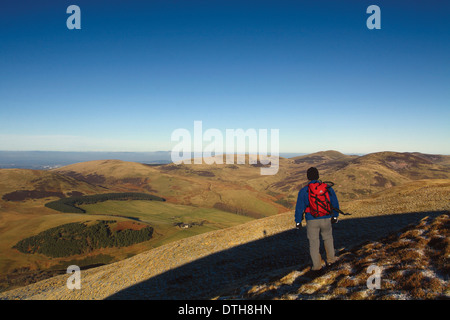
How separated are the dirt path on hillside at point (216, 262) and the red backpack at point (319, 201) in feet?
24.8

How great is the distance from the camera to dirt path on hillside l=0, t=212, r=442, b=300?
1848cm

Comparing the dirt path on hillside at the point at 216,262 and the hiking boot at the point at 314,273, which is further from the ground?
the hiking boot at the point at 314,273

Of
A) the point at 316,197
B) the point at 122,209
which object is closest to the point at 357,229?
the point at 316,197

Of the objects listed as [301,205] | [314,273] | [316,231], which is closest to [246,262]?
[314,273]

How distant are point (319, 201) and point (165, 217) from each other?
145549 mm

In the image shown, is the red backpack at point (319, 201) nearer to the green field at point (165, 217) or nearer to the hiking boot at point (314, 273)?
the hiking boot at point (314, 273)

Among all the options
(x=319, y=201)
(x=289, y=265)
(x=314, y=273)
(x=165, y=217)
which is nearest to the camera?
(x=319, y=201)

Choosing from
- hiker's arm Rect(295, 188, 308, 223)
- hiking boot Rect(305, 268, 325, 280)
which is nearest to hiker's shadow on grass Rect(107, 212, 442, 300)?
hiking boot Rect(305, 268, 325, 280)

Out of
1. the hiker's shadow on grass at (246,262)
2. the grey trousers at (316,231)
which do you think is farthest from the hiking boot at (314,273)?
the hiker's shadow on grass at (246,262)

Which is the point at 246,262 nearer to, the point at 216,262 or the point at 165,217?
the point at 216,262

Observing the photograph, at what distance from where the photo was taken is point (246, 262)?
2144cm

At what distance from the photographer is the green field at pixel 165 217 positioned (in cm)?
10725

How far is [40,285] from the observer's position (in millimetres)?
32875

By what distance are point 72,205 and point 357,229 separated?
18699cm
